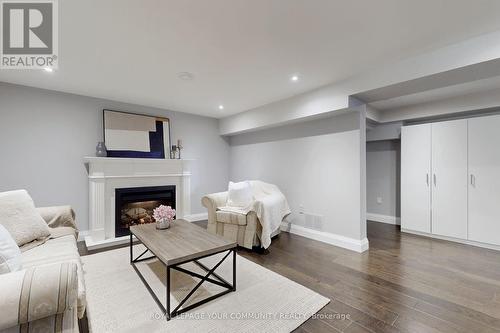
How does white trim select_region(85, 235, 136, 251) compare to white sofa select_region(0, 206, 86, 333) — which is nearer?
white sofa select_region(0, 206, 86, 333)

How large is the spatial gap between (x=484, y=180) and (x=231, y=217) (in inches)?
150

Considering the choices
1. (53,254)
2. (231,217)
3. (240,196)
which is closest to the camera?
(53,254)

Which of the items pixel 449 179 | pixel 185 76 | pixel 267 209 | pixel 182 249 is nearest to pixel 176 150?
pixel 185 76

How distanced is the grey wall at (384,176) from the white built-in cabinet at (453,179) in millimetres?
587

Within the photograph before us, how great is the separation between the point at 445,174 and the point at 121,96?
5.48 metres

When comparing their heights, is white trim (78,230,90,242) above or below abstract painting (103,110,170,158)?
below

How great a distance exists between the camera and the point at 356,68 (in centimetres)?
271

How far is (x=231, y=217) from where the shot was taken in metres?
3.37

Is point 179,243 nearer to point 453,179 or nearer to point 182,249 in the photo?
point 182,249

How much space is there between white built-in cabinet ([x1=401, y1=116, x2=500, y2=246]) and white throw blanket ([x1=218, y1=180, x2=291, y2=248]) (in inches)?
90.9

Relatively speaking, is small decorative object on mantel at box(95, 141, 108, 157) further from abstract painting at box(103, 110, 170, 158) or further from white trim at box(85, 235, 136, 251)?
white trim at box(85, 235, 136, 251)

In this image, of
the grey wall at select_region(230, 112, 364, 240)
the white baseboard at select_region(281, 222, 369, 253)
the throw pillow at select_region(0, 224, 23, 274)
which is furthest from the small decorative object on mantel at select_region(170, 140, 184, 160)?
the throw pillow at select_region(0, 224, 23, 274)

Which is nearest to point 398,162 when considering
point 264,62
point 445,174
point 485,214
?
point 445,174

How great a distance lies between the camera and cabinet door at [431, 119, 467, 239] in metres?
3.55
